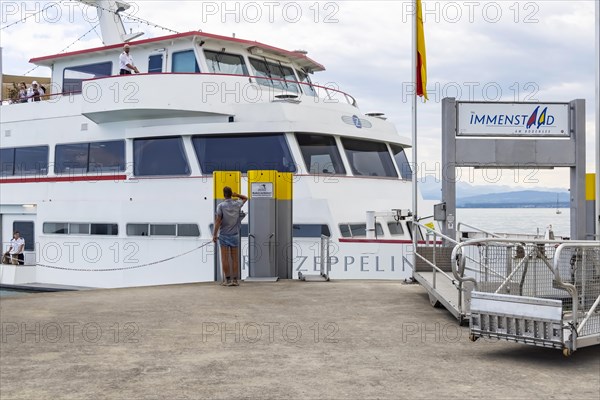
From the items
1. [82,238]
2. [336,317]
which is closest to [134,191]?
[82,238]

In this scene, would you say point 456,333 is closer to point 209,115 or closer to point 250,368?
point 250,368

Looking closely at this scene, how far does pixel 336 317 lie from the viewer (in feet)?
22.5

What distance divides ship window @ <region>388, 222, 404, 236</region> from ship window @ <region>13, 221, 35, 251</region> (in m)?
8.46

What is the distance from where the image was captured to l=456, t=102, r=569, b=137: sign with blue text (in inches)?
330

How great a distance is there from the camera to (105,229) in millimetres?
12961

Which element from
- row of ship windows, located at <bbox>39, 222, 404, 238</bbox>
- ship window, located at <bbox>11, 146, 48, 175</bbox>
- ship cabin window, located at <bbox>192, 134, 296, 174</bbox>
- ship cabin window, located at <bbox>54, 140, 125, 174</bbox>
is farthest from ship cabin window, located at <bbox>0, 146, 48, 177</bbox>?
ship cabin window, located at <bbox>192, 134, 296, 174</bbox>

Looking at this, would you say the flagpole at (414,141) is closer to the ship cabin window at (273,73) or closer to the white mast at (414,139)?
the white mast at (414,139)

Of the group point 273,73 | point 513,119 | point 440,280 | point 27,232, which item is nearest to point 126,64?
point 273,73

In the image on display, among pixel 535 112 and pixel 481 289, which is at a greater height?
pixel 535 112

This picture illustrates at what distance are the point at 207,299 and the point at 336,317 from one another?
203 cm

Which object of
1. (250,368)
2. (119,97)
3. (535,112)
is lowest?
(250,368)

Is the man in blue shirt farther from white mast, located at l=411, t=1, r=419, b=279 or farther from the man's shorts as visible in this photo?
white mast, located at l=411, t=1, r=419, b=279

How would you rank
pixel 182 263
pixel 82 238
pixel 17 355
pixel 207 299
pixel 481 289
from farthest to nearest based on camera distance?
pixel 82 238 < pixel 182 263 < pixel 207 299 < pixel 481 289 < pixel 17 355

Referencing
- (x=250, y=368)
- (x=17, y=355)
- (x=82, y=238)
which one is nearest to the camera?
(x=250, y=368)
